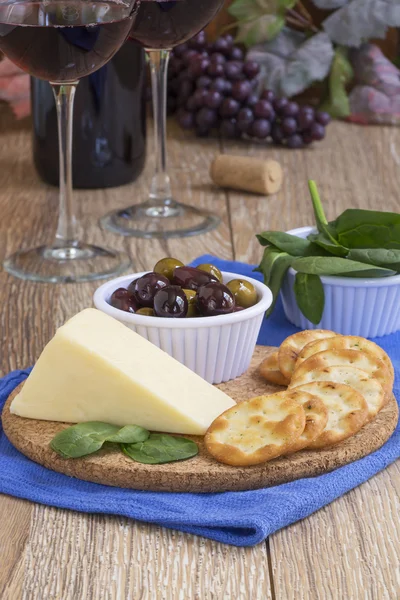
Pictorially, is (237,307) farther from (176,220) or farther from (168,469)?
(176,220)

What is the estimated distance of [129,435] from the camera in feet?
2.65

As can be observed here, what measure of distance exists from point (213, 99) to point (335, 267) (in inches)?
37.5

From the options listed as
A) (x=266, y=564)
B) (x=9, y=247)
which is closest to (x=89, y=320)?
(x=266, y=564)

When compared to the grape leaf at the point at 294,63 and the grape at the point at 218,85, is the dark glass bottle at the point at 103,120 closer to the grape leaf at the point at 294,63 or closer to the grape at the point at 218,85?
the grape at the point at 218,85

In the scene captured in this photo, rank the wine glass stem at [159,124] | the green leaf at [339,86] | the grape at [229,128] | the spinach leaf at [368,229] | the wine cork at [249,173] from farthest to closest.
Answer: the green leaf at [339,86] < the grape at [229,128] < the wine cork at [249,173] < the wine glass stem at [159,124] < the spinach leaf at [368,229]

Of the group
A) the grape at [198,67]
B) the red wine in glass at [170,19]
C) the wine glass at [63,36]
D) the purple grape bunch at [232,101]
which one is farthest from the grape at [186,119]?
the wine glass at [63,36]

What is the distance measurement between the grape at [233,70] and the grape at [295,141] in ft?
0.53

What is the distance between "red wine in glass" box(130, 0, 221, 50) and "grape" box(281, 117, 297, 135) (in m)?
0.55

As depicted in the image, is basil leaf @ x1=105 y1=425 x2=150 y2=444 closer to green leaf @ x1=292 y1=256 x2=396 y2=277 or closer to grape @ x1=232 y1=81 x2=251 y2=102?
green leaf @ x1=292 y1=256 x2=396 y2=277

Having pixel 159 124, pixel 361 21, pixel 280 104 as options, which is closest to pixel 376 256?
pixel 159 124

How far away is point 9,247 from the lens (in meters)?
1.49

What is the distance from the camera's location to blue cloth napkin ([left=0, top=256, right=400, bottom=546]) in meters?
0.73

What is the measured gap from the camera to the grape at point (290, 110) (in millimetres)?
1924

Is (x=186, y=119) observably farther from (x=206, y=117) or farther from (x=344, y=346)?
(x=344, y=346)
